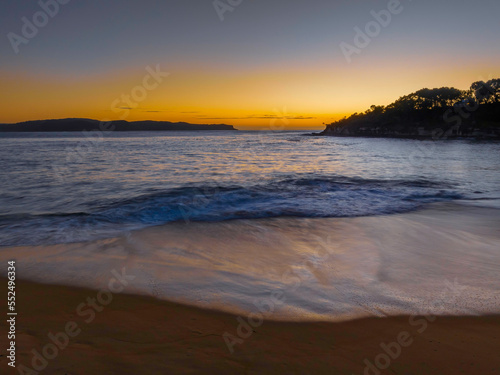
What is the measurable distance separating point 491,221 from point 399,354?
6680 mm

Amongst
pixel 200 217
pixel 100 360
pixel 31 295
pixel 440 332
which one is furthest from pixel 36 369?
pixel 200 217

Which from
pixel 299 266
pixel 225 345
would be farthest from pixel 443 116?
pixel 225 345

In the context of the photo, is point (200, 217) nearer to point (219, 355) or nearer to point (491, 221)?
point (219, 355)

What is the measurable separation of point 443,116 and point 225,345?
85233mm

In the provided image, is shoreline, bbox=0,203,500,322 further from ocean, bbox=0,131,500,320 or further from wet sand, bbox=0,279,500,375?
wet sand, bbox=0,279,500,375

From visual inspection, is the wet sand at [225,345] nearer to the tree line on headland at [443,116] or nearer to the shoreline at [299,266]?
the shoreline at [299,266]

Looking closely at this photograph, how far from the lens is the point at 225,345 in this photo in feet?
9.02

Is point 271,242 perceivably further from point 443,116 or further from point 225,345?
point 443,116

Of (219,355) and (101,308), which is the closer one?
(219,355)

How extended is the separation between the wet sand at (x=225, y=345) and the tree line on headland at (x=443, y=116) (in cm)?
6835

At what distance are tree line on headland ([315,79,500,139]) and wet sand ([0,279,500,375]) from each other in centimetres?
6835

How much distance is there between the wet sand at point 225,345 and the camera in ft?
8.04

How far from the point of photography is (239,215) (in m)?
8.40

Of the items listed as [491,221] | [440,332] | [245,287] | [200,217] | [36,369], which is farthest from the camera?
[200,217]
